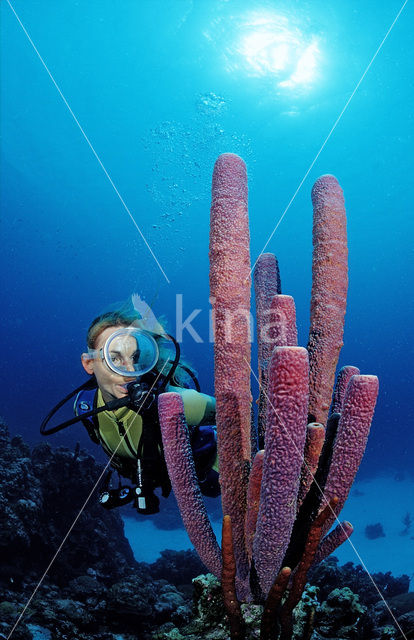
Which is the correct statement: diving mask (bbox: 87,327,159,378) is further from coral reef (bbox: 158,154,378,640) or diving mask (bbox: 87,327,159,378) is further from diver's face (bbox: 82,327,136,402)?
coral reef (bbox: 158,154,378,640)

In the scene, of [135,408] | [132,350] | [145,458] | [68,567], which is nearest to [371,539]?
[68,567]

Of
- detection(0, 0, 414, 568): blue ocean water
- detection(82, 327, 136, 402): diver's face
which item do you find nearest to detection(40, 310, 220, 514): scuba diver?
detection(82, 327, 136, 402): diver's face

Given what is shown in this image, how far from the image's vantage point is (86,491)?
8969 mm

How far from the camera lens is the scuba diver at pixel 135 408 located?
9.71 ft

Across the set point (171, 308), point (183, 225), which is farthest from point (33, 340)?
point (183, 225)

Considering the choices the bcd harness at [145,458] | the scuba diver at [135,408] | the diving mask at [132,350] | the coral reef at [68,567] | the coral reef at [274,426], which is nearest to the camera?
the coral reef at [274,426]

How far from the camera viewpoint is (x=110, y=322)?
364cm

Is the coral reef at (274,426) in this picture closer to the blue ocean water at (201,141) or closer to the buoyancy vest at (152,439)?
the buoyancy vest at (152,439)

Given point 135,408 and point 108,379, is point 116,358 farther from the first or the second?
point 135,408

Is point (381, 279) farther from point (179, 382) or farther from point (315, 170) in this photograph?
point (179, 382)

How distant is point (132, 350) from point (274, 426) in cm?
223

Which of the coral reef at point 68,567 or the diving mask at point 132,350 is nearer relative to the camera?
the diving mask at point 132,350

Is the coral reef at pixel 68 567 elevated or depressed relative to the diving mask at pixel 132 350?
depressed

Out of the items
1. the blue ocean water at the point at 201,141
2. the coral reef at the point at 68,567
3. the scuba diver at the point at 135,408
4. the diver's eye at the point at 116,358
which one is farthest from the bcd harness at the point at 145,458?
the blue ocean water at the point at 201,141
